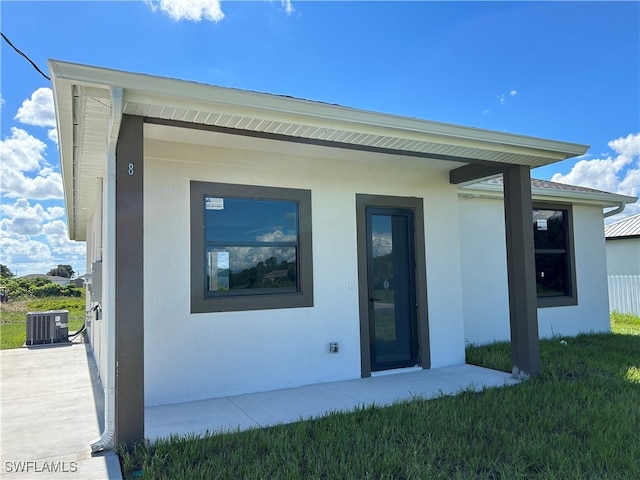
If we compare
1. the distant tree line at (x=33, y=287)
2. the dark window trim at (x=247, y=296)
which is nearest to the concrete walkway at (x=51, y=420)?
the dark window trim at (x=247, y=296)

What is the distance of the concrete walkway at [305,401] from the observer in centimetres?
403

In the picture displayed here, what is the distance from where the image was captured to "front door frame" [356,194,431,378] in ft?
19.1

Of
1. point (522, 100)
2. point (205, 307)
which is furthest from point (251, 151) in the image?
point (522, 100)

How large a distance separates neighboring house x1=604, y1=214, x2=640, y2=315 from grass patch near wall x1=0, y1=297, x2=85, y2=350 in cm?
1598

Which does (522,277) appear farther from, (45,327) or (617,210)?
(45,327)

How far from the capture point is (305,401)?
4.74m

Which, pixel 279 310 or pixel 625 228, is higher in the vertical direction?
pixel 625 228

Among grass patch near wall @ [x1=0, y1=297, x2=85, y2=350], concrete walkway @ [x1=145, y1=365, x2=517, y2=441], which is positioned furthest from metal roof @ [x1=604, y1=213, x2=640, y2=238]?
grass patch near wall @ [x1=0, y1=297, x2=85, y2=350]

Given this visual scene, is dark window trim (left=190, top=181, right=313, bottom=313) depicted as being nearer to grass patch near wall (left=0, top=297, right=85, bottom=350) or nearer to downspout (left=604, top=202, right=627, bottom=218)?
grass patch near wall (left=0, top=297, right=85, bottom=350)

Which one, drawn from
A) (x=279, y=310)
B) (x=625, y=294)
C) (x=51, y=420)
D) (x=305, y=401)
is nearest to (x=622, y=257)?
(x=625, y=294)

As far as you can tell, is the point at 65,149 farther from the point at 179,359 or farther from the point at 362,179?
the point at 362,179

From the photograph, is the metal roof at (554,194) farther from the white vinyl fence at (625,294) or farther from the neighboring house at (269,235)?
the white vinyl fence at (625,294)

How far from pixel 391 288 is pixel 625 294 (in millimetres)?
10583

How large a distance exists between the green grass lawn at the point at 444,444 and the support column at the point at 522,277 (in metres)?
0.69
